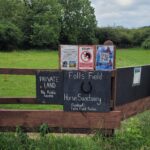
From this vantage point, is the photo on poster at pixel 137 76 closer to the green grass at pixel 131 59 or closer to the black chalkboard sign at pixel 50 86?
the black chalkboard sign at pixel 50 86

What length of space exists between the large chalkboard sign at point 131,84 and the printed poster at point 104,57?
1.54 meters

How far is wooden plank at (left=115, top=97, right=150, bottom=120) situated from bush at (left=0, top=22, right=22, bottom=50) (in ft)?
197

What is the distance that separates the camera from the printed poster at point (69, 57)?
26.3ft

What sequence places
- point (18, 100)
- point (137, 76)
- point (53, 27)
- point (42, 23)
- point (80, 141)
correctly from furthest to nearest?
point (42, 23) < point (53, 27) < point (137, 76) < point (18, 100) < point (80, 141)

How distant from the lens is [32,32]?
3359 inches

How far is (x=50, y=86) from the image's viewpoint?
317 inches

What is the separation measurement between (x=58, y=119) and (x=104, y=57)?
4.12ft

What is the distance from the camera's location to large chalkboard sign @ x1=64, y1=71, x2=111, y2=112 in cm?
793

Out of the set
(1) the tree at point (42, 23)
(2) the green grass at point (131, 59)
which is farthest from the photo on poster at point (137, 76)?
(1) the tree at point (42, 23)

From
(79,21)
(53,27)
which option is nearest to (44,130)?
(53,27)

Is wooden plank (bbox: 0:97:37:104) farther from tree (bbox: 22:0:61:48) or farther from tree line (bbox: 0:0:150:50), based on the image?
tree (bbox: 22:0:61:48)

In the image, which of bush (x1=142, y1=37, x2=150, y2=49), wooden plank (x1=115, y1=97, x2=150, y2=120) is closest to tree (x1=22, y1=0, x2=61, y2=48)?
bush (x1=142, y1=37, x2=150, y2=49)

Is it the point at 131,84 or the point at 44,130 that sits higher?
the point at 131,84

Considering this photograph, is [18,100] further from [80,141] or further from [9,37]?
[9,37]
